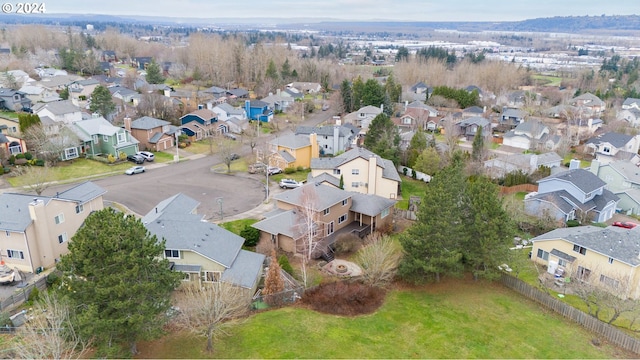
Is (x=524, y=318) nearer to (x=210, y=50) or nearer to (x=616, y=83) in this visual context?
(x=210, y=50)

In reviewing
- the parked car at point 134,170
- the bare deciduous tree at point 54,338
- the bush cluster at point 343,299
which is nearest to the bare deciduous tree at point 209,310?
the bare deciduous tree at point 54,338

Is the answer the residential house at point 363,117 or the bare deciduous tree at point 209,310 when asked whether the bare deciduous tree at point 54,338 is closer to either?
the bare deciduous tree at point 209,310

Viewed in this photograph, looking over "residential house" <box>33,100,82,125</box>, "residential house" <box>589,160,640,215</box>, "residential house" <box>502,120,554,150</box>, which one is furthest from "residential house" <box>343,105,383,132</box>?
"residential house" <box>33,100,82,125</box>

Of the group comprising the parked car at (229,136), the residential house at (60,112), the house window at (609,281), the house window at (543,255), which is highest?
the residential house at (60,112)

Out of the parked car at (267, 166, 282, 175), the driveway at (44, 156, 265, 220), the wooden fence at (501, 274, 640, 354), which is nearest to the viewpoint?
the wooden fence at (501, 274, 640, 354)

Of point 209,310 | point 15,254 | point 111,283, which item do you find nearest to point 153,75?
point 15,254

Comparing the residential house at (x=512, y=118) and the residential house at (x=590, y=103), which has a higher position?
the residential house at (x=590, y=103)

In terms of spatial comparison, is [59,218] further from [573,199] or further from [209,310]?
[573,199]

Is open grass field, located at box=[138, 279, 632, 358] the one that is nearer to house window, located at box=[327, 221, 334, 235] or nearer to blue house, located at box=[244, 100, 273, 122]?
house window, located at box=[327, 221, 334, 235]
